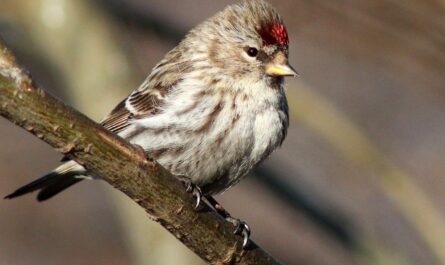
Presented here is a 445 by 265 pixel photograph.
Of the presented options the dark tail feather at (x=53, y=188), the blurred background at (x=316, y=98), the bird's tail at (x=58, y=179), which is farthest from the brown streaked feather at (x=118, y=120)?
the blurred background at (x=316, y=98)

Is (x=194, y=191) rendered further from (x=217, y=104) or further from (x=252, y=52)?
(x=252, y=52)

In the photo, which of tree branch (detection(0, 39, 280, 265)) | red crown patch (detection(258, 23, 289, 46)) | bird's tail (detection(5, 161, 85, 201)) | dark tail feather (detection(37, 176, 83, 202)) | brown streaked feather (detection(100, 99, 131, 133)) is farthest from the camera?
dark tail feather (detection(37, 176, 83, 202))

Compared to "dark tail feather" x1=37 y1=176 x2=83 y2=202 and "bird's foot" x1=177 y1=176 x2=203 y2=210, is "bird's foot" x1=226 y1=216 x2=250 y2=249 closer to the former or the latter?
"bird's foot" x1=177 y1=176 x2=203 y2=210

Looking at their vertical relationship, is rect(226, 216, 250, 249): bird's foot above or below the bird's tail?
above

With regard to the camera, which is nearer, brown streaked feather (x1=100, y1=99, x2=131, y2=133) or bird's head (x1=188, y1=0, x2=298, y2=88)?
bird's head (x1=188, y1=0, x2=298, y2=88)

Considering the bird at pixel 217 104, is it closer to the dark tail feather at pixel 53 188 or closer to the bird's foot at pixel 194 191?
the dark tail feather at pixel 53 188

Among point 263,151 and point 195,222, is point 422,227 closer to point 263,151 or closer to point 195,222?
point 263,151

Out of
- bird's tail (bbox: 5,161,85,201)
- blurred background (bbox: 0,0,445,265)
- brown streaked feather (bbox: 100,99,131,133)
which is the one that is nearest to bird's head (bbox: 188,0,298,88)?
Answer: brown streaked feather (bbox: 100,99,131,133)
